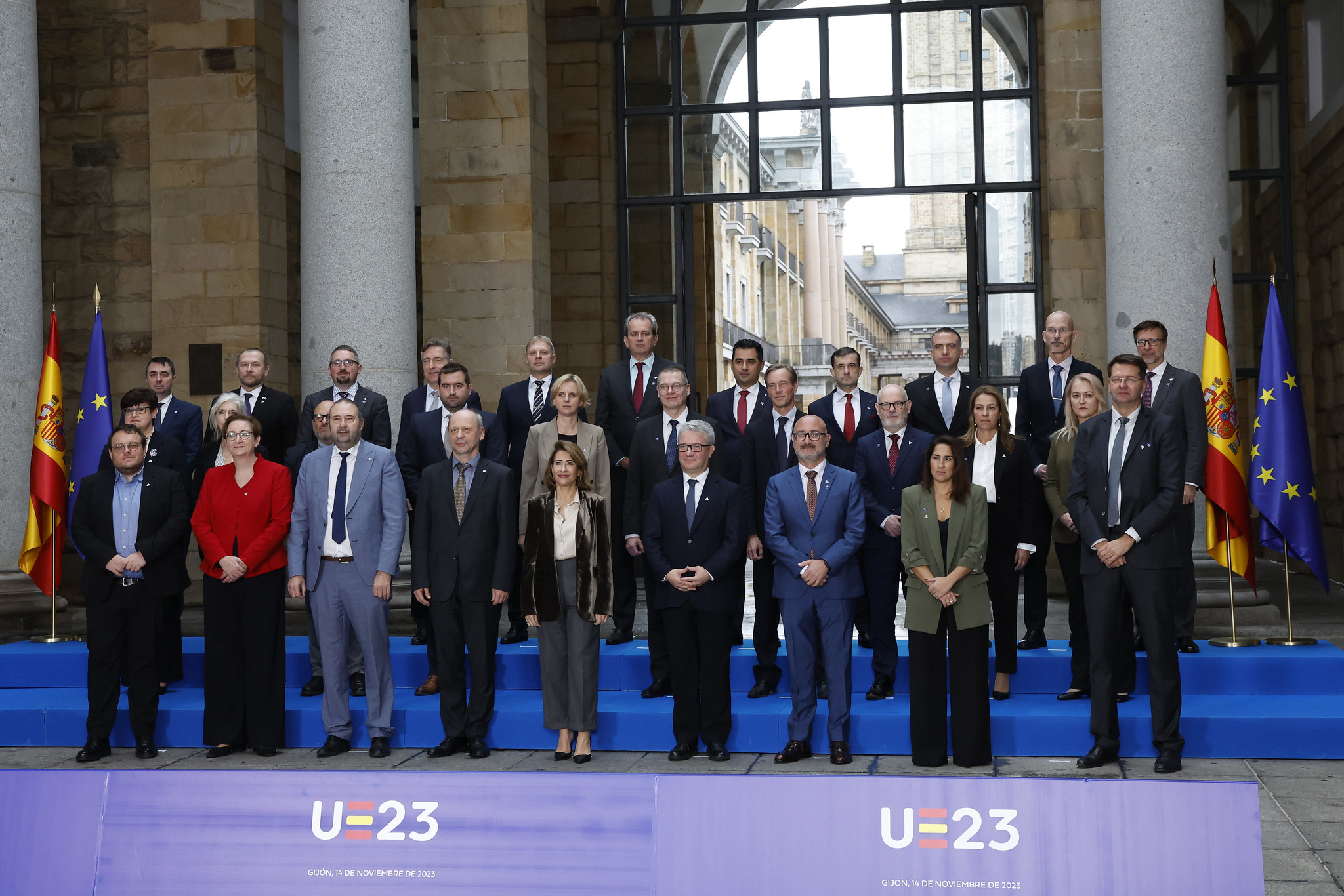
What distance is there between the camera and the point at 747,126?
48.0 ft

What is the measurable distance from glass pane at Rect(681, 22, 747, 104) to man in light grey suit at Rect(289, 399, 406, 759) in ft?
27.5

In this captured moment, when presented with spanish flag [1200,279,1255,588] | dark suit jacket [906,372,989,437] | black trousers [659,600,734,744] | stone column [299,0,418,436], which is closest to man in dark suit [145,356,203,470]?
stone column [299,0,418,436]

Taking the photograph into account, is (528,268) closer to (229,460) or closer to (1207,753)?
(229,460)

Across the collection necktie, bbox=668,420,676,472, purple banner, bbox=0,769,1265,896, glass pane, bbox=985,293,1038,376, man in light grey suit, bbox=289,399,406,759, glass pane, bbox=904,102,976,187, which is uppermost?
glass pane, bbox=904,102,976,187

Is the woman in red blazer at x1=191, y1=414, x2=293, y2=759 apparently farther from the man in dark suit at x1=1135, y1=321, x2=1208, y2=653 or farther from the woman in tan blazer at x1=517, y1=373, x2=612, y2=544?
the man in dark suit at x1=1135, y1=321, x2=1208, y2=653

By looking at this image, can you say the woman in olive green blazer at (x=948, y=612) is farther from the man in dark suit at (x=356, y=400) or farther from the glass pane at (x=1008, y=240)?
the glass pane at (x=1008, y=240)

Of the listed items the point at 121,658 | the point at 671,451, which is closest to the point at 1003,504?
the point at 671,451

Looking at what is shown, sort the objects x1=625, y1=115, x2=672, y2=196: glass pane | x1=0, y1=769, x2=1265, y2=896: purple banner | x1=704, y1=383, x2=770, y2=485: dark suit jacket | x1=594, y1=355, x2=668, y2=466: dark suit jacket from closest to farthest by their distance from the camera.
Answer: x1=0, y1=769, x2=1265, y2=896: purple banner, x1=704, y1=383, x2=770, y2=485: dark suit jacket, x1=594, y1=355, x2=668, y2=466: dark suit jacket, x1=625, y1=115, x2=672, y2=196: glass pane

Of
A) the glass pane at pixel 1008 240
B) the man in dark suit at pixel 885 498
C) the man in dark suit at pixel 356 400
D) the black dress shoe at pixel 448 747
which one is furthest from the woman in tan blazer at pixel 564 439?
the glass pane at pixel 1008 240

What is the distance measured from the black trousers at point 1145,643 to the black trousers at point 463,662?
3299 mm

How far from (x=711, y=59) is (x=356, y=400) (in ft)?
26.6

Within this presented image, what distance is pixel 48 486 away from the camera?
9359 millimetres

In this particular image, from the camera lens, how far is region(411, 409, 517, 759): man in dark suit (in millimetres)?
7398

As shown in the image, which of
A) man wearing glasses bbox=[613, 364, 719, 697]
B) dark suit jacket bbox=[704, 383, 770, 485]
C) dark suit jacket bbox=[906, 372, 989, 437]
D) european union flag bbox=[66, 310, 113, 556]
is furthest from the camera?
european union flag bbox=[66, 310, 113, 556]
